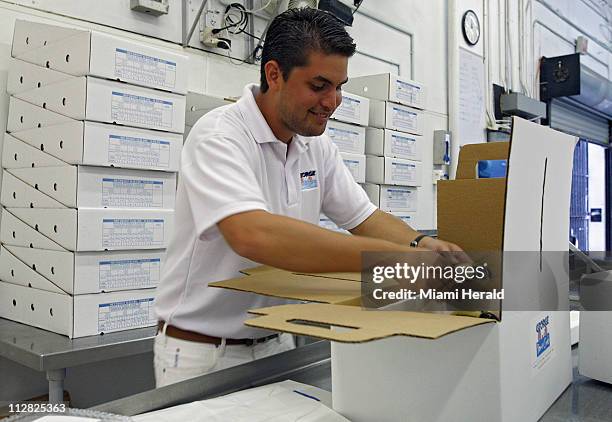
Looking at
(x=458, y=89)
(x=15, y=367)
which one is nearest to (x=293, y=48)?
(x=15, y=367)

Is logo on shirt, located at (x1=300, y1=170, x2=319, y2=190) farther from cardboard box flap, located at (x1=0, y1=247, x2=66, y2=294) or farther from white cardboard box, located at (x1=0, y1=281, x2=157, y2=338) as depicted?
cardboard box flap, located at (x1=0, y1=247, x2=66, y2=294)

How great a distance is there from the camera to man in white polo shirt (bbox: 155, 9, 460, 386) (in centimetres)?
98

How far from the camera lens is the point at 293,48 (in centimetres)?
108

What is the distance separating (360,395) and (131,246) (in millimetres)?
1082

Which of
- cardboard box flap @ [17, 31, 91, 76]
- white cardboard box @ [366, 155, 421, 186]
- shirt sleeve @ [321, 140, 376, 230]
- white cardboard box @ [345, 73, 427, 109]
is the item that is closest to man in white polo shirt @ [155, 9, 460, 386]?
shirt sleeve @ [321, 140, 376, 230]

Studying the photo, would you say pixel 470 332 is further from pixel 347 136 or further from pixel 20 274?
pixel 347 136

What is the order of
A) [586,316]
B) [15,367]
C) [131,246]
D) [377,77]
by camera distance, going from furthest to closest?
[377,77] < [15,367] < [131,246] < [586,316]

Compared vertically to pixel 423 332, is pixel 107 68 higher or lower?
higher

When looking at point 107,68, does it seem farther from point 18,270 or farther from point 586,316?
point 586,316

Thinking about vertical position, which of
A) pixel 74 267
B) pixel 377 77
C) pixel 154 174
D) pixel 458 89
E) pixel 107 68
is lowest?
pixel 74 267

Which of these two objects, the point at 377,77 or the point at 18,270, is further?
the point at 377,77

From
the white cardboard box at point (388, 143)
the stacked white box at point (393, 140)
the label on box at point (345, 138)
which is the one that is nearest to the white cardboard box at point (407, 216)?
the stacked white box at point (393, 140)

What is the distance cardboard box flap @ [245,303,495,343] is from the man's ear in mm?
565

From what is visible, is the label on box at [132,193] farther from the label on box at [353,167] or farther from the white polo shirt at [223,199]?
the label on box at [353,167]
